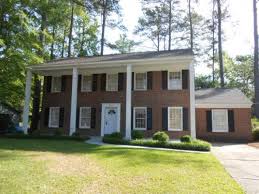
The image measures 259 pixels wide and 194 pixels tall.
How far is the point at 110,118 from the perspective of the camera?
19188mm

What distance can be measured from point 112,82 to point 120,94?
122 centimetres

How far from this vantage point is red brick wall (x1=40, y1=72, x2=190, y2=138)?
18.0 m

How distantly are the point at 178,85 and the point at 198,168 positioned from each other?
10425 millimetres

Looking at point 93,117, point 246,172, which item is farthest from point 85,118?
point 246,172

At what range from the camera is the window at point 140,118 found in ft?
60.2

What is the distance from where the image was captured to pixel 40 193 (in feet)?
17.4

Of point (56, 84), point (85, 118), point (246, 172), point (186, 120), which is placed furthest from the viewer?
point (56, 84)

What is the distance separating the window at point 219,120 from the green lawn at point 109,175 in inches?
408

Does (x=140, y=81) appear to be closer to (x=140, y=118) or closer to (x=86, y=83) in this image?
(x=140, y=118)

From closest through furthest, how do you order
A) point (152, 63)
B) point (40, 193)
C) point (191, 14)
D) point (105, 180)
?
point (40, 193) → point (105, 180) → point (152, 63) → point (191, 14)

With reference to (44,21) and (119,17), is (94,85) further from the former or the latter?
(119,17)

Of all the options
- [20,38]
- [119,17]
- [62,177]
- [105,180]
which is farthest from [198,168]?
[119,17]

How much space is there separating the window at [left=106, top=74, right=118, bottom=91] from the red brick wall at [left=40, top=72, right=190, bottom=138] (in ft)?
1.32

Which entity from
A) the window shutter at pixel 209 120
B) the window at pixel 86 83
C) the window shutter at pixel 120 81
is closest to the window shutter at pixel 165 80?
the window shutter at pixel 120 81
